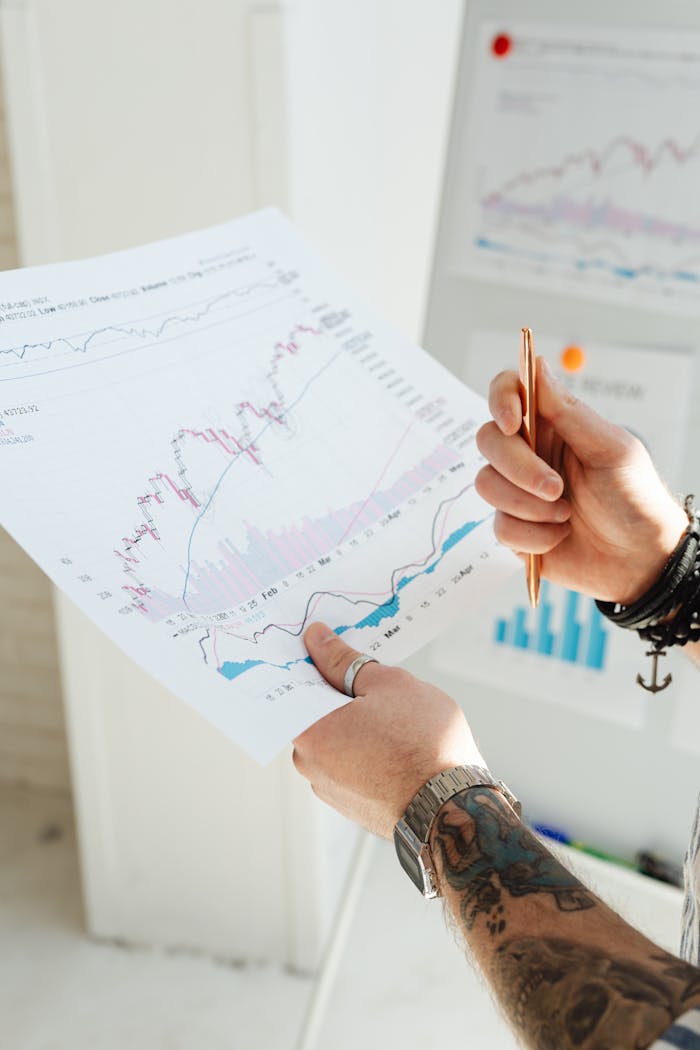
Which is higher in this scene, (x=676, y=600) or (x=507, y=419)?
(x=507, y=419)

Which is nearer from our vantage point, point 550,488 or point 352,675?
point 352,675

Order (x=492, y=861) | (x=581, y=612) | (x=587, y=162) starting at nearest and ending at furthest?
(x=492, y=861) → (x=587, y=162) → (x=581, y=612)

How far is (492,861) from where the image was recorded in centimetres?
62

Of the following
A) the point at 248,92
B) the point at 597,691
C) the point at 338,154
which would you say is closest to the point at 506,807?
the point at 597,691

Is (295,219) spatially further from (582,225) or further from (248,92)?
(582,225)

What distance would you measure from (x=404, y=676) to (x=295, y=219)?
2.58ft

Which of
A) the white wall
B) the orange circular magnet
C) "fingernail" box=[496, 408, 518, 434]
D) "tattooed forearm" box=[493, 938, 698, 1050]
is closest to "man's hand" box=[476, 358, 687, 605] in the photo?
"fingernail" box=[496, 408, 518, 434]

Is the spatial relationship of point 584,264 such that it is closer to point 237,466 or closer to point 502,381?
point 502,381

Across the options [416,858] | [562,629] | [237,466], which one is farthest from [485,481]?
[562,629]

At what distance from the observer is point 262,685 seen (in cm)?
63

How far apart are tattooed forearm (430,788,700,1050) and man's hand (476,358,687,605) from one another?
0.91 feet

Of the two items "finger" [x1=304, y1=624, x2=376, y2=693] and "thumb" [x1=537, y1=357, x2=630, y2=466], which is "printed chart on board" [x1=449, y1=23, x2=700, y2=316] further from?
"finger" [x1=304, y1=624, x2=376, y2=693]

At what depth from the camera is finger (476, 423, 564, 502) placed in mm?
791

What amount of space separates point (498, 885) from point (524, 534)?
344 mm
